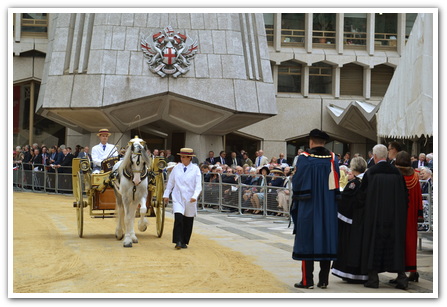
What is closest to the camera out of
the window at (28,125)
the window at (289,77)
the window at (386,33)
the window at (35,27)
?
the window at (28,125)

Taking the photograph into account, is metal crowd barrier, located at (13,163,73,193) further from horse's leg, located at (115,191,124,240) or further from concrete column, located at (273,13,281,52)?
concrete column, located at (273,13,281,52)

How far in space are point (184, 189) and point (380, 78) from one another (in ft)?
112

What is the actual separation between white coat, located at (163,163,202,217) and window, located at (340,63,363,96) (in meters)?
32.9

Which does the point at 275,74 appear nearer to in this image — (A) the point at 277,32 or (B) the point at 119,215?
(A) the point at 277,32

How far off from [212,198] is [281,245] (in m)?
10.3

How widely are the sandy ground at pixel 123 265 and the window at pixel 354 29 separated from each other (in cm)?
3002

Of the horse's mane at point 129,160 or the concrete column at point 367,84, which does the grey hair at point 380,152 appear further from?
the concrete column at point 367,84

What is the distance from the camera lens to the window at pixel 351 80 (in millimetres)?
47656

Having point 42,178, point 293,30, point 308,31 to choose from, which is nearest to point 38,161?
point 42,178

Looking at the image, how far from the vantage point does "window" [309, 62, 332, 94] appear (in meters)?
47.2

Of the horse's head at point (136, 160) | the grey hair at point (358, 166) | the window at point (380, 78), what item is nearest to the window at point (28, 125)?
the window at point (380, 78)

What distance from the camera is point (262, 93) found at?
36.9m
